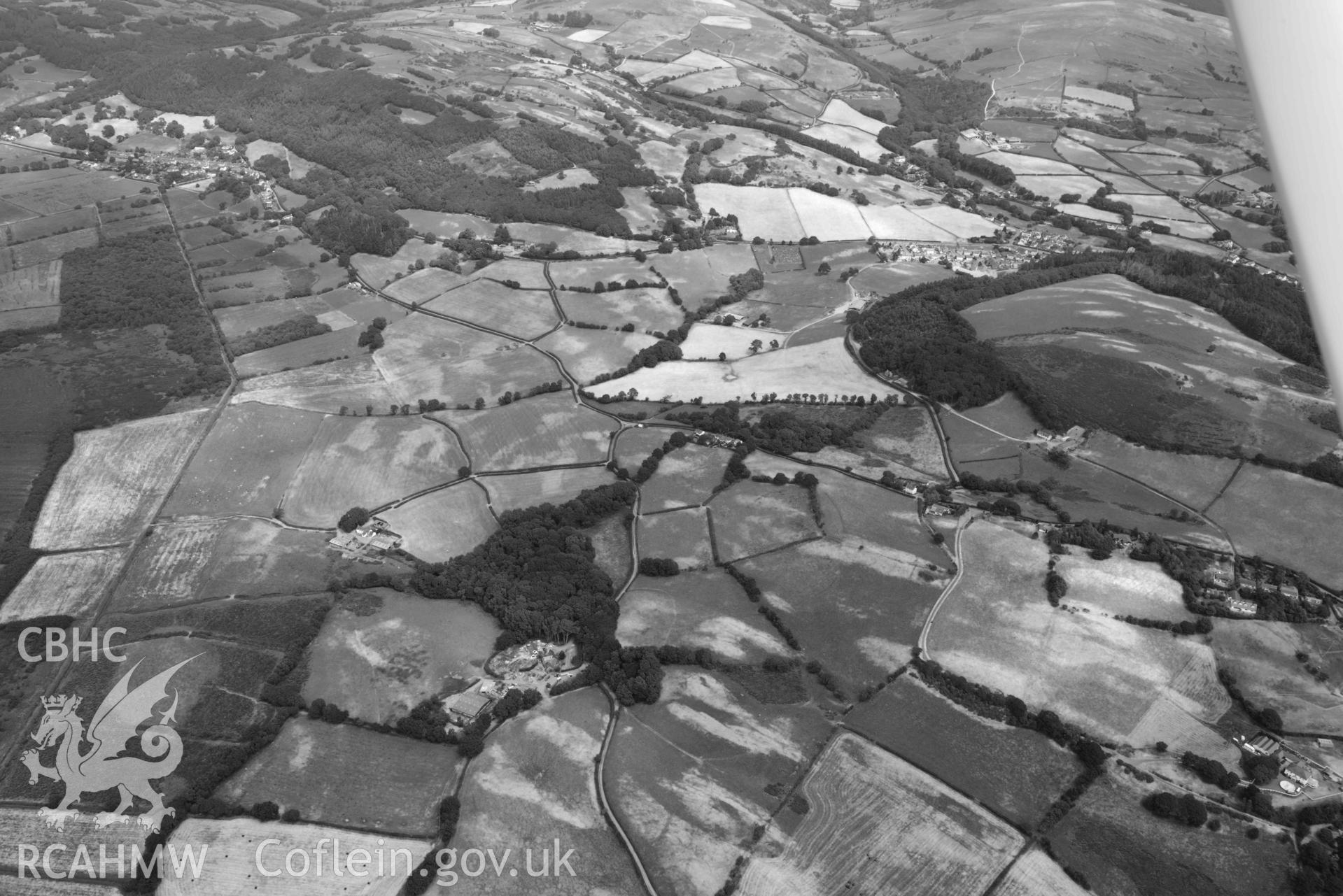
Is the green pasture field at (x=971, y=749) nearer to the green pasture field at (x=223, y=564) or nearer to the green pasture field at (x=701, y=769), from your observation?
the green pasture field at (x=701, y=769)

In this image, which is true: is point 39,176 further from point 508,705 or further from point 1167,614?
point 1167,614

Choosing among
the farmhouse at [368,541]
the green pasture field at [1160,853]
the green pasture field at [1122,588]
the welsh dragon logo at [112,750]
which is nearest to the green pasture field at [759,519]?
the green pasture field at [1122,588]

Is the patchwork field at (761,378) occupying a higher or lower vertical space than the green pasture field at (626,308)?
higher

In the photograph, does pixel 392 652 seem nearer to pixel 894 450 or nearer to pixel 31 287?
pixel 894 450

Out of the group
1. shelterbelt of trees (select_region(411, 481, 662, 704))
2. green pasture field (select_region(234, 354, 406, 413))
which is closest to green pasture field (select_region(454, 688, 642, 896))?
shelterbelt of trees (select_region(411, 481, 662, 704))

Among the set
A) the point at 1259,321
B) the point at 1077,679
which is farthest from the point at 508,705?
the point at 1259,321

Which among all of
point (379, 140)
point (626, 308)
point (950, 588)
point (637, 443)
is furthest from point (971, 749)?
point (379, 140)

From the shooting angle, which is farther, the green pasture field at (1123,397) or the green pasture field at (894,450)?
the green pasture field at (1123,397)
